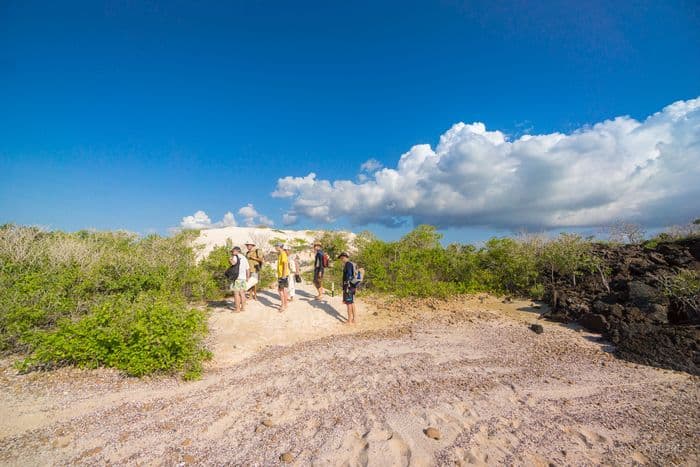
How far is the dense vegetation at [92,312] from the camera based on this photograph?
537 centimetres

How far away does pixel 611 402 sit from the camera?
4605mm

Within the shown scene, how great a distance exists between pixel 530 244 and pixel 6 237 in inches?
684

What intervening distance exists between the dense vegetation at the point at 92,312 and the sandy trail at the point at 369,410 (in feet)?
1.17

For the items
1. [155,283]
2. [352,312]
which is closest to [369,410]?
[352,312]

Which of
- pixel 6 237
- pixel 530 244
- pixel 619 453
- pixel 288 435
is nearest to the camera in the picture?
pixel 619 453

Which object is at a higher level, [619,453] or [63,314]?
[63,314]

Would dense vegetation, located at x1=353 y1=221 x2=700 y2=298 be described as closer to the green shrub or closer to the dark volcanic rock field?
the dark volcanic rock field

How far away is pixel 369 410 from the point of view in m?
4.38

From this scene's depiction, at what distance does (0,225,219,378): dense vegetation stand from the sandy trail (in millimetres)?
358

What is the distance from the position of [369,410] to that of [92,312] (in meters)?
5.95

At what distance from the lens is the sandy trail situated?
354 centimetres

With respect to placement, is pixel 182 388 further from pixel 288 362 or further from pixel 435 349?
pixel 435 349

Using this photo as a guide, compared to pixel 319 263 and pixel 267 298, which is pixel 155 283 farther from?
pixel 319 263

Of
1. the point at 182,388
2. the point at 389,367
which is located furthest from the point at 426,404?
the point at 182,388
